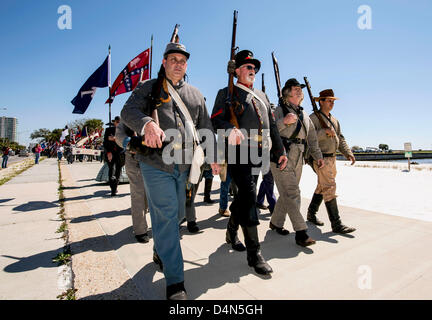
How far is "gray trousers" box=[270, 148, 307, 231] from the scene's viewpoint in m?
3.05

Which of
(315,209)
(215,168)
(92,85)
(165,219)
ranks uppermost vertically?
(92,85)

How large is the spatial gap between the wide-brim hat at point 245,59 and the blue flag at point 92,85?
6.72 metres

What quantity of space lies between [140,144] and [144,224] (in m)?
1.69

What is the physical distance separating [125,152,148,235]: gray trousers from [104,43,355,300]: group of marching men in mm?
13

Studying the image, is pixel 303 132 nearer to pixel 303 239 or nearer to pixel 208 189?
pixel 303 239

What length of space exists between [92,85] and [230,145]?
7554 millimetres

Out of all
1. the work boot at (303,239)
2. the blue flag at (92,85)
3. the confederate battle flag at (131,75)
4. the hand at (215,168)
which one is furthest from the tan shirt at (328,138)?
the blue flag at (92,85)

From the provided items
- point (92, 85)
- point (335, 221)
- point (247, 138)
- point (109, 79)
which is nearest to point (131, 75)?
point (109, 79)

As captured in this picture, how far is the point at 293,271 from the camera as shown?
2348 mm

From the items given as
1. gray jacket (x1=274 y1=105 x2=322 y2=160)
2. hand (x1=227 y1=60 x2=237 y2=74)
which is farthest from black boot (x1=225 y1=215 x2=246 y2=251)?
hand (x1=227 y1=60 x2=237 y2=74)

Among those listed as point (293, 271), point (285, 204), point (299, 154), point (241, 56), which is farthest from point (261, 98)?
point (293, 271)

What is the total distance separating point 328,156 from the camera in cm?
389

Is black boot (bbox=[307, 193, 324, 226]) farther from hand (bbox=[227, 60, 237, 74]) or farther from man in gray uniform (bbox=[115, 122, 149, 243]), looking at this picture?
man in gray uniform (bbox=[115, 122, 149, 243])

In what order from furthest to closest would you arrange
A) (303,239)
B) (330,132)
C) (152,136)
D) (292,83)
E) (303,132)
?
1. (330,132)
2. (292,83)
3. (303,132)
4. (303,239)
5. (152,136)
